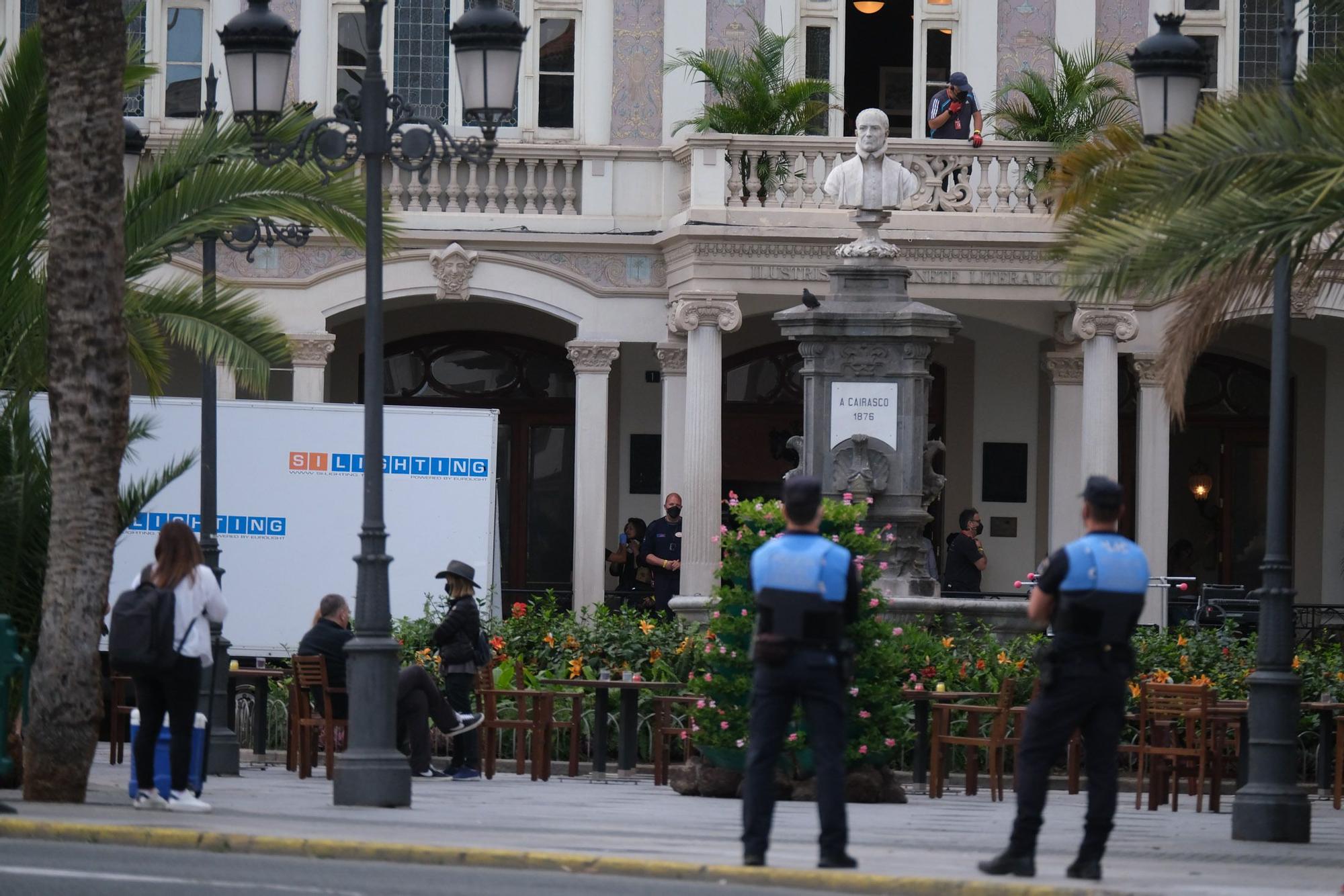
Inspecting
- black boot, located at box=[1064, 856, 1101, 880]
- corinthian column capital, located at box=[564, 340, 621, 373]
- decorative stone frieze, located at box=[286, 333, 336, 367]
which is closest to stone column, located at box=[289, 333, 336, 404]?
decorative stone frieze, located at box=[286, 333, 336, 367]

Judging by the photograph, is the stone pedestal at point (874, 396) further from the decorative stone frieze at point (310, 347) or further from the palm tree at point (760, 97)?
the decorative stone frieze at point (310, 347)

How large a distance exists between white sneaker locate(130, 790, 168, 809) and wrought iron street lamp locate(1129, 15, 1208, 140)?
273 inches

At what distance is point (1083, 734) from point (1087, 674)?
0.90 feet

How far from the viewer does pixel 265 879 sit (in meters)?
9.80

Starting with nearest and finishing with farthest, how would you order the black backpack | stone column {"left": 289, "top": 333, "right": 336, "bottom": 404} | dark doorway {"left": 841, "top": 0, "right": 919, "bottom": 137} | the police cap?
the police cap → the black backpack → stone column {"left": 289, "top": 333, "right": 336, "bottom": 404} → dark doorway {"left": 841, "top": 0, "right": 919, "bottom": 137}

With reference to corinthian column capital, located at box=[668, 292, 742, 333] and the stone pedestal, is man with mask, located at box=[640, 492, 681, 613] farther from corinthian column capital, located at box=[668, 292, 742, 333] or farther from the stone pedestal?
the stone pedestal

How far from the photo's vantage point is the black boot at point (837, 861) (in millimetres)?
9883

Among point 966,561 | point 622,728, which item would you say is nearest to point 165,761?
point 622,728

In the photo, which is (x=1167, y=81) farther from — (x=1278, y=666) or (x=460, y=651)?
(x=460, y=651)

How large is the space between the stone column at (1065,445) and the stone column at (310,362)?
810 centimetres

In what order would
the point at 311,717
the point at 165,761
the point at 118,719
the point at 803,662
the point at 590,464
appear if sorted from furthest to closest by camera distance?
the point at 590,464, the point at 118,719, the point at 311,717, the point at 165,761, the point at 803,662

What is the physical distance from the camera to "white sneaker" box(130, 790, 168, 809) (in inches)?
495

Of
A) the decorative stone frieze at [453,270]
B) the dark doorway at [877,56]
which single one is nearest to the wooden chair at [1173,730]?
the decorative stone frieze at [453,270]

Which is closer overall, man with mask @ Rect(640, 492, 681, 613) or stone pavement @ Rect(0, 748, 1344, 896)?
stone pavement @ Rect(0, 748, 1344, 896)
